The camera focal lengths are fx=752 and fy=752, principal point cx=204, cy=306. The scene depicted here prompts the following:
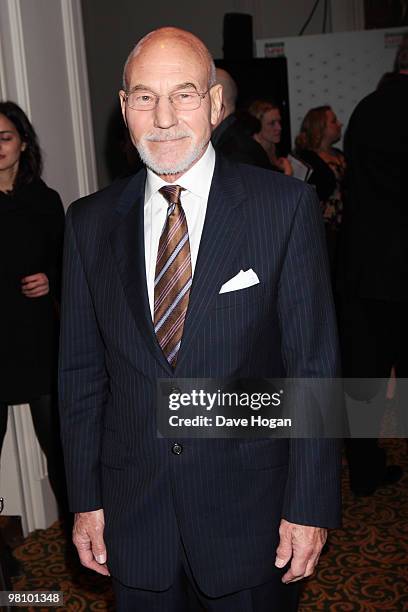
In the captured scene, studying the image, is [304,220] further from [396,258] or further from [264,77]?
[264,77]

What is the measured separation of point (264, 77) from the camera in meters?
6.77

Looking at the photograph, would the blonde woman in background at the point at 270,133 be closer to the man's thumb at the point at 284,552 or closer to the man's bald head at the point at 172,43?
the man's bald head at the point at 172,43

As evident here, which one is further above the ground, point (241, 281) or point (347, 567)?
point (241, 281)

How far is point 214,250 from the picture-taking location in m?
1.49

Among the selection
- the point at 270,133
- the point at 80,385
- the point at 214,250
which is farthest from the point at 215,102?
the point at 270,133

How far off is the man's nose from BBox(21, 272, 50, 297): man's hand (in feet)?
5.11

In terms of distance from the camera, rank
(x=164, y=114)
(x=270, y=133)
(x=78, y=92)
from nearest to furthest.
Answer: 1. (x=164, y=114)
2. (x=78, y=92)
3. (x=270, y=133)

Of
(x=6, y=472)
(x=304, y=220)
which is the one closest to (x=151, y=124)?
(x=304, y=220)

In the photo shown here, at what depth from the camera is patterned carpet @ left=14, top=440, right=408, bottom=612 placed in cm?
268

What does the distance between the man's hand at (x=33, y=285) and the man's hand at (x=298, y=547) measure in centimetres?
168

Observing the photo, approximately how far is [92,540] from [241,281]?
0.67 meters

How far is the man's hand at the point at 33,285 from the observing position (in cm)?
290

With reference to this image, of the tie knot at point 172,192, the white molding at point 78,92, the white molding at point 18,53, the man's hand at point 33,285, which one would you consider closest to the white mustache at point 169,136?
the tie knot at point 172,192

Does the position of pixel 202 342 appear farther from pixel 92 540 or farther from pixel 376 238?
pixel 376 238
